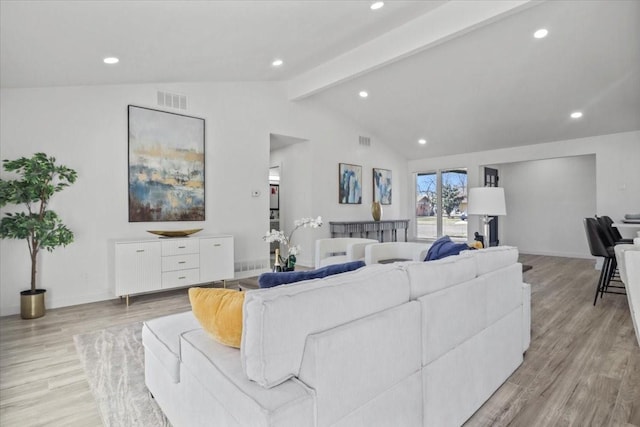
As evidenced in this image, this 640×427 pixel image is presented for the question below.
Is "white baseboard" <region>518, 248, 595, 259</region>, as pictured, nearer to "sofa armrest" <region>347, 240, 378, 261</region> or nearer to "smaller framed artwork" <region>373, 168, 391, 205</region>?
"smaller framed artwork" <region>373, 168, 391, 205</region>

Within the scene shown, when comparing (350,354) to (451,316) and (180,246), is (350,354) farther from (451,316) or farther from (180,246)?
(180,246)

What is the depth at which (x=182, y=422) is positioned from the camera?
1.47 meters

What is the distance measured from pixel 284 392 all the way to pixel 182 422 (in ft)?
2.47

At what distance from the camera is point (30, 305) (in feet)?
11.5

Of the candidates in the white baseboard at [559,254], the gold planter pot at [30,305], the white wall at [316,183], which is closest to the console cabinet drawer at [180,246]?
the gold planter pot at [30,305]

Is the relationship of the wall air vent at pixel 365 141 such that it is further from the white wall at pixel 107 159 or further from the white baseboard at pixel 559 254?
the white baseboard at pixel 559 254

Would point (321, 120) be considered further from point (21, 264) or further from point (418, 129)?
point (21, 264)

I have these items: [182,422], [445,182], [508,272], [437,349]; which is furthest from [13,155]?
[445,182]

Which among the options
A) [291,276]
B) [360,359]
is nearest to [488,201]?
[291,276]

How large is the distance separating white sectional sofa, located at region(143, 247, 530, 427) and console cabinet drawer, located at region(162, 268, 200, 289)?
245 centimetres

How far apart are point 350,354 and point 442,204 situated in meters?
8.03

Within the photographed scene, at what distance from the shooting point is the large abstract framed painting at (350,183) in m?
7.08

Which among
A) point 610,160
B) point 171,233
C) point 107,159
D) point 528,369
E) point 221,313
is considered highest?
point 610,160

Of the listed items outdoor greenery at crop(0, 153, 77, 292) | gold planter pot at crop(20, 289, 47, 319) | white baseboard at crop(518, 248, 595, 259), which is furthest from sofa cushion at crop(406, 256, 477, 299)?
white baseboard at crop(518, 248, 595, 259)
